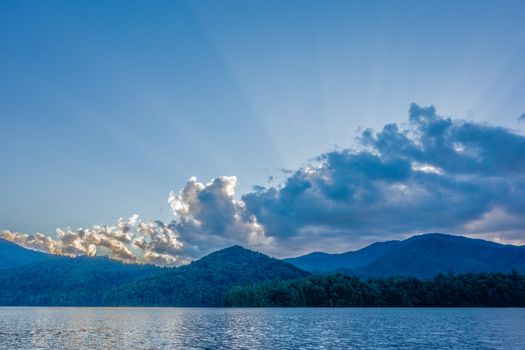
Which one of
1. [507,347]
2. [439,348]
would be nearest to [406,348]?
[439,348]

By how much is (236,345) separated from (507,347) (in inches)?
1816

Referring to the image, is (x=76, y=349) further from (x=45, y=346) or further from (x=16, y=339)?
(x=16, y=339)

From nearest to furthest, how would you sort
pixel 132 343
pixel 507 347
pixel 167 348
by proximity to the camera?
pixel 507 347
pixel 167 348
pixel 132 343

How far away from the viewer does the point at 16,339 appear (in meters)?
103

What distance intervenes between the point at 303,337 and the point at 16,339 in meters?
60.4

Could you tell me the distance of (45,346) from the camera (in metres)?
88.8

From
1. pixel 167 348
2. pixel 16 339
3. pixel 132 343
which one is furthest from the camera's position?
pixel 16 339

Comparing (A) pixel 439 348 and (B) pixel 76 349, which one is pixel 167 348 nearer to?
(B) pixel 76 349

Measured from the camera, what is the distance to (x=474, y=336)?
103625 mm

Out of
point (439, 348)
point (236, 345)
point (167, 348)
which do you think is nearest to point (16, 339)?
point (167, 348)

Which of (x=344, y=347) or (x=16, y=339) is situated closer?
(x=344, y=347)

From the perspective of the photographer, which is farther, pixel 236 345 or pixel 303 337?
pixel 303 337

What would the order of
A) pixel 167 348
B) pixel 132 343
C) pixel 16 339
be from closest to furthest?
pixel 167 348
pixel 132 343
pixel 16 339

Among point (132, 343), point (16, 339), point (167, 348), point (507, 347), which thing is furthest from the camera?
point (16, 339)
